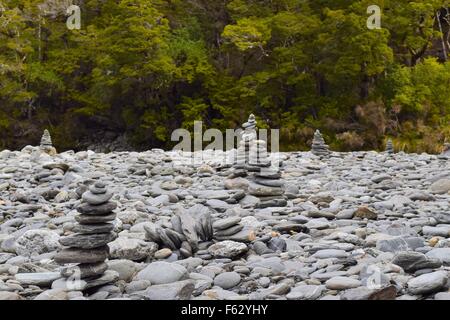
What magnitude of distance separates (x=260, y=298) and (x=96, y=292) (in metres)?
1.33

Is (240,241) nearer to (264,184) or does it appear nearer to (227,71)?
(264,184)

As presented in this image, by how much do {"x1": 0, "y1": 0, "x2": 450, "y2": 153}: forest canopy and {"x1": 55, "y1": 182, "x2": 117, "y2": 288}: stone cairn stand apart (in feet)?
75.2

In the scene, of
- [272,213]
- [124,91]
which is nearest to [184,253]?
[272,213]

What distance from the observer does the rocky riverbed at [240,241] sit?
436 cm

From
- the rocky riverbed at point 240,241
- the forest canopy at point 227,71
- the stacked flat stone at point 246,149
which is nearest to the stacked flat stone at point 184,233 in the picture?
the rocky riverbed at point 240,241

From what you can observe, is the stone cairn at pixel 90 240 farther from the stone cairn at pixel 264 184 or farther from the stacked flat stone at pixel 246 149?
the stacked flat stone at pixel 246 149

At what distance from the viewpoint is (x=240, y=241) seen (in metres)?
5.82

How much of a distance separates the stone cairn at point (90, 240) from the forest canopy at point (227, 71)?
2294 cm

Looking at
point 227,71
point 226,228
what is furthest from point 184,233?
point 227,71

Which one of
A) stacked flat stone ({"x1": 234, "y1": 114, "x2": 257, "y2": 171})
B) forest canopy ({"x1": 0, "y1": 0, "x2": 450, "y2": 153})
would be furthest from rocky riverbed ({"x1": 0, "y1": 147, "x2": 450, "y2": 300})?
forest canopy ({"x1": 0, "y1": 0, "x2": 450, "y2": 153})

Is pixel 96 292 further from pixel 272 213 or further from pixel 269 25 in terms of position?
pixel 269 25

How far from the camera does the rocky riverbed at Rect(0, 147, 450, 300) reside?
4.36m

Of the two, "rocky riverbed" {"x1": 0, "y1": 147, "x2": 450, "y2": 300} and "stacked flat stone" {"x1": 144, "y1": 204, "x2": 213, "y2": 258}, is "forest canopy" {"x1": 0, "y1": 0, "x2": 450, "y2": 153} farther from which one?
"stacked flat stone" {"x1": 144, "y1": 204, "x2": 213, "y2": 258}
